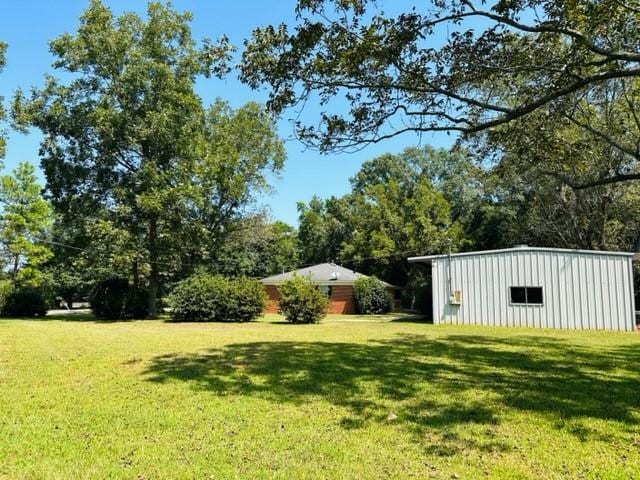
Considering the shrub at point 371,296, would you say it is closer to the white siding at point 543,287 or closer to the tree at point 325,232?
the white siding at point 543,287

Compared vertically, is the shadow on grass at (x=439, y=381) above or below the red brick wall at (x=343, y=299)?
below

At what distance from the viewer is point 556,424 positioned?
494 cm

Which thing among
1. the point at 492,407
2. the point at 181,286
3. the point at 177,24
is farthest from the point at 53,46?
the point at 492,407

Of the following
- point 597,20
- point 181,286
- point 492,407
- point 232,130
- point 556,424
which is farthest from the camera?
point 232,130

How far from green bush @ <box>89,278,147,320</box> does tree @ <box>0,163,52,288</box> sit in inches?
502

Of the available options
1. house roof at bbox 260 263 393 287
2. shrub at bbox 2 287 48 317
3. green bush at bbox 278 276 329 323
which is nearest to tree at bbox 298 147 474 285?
house roof at bbox 260 263 393 287

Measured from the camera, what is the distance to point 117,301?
77.5 ft

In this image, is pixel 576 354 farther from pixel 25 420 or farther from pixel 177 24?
pixel 177 24

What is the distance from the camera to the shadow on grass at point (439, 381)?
5.17m

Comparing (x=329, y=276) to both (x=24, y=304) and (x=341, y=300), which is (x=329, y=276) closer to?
(x=341, y=300)

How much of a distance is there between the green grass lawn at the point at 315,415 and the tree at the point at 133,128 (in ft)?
45.4

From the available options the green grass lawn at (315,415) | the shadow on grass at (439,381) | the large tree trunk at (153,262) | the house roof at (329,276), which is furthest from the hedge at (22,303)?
the shadow on grass at (439,381)

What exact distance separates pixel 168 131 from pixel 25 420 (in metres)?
19.5

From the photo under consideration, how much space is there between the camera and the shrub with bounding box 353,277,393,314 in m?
30.1
